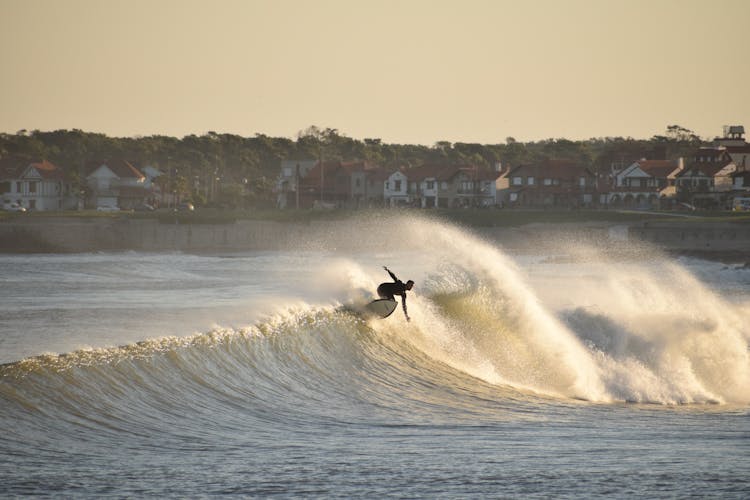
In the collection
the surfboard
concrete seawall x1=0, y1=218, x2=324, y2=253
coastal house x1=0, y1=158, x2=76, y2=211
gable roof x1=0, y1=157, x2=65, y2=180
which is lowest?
concrete seawall x1=0, y1=218, x2=324, y2=253

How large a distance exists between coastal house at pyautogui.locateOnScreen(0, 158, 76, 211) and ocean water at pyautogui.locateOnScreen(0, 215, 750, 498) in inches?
3587

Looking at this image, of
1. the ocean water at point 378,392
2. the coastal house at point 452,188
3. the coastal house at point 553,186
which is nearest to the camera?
the ocean water at point 378,392

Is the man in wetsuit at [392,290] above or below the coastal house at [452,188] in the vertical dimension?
below

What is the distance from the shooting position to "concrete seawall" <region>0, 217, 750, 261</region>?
261ft

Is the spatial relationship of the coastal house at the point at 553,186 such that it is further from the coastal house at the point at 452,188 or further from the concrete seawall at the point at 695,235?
the concrete seawall at the point at 695,235

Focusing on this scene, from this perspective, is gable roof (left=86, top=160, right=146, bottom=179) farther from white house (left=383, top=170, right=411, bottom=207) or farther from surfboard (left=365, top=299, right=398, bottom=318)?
surfboard (left=365, top=299, right=398, bottom=318)

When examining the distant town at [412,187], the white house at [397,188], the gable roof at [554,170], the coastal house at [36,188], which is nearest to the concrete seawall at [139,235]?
the distant town at [412,187]

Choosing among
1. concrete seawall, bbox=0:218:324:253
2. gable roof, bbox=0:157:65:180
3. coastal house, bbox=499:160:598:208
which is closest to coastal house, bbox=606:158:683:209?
coastal house, bbox=499:160:598:208

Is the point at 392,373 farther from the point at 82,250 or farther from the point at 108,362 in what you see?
the point at 82,250

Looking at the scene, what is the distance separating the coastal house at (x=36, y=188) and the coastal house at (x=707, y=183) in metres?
73.2

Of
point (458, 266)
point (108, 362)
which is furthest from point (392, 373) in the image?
point (458, 266)

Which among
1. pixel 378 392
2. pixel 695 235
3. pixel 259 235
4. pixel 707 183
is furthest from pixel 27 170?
pixel 378 392

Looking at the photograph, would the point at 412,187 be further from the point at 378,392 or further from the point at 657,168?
the point at 378,392

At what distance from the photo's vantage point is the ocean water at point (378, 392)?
42.4 ft
